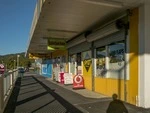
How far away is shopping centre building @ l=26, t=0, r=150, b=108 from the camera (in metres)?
9.63

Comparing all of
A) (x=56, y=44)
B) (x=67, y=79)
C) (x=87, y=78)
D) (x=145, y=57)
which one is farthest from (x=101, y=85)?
(x=67, y=79)

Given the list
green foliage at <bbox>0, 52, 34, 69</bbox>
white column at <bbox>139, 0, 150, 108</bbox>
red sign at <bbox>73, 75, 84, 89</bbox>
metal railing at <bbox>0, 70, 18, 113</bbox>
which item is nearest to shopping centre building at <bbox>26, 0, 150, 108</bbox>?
white column at <bbox>139, 0, 150, 108</bbox>

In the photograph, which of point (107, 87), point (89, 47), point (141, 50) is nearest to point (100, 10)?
point (141, 50)

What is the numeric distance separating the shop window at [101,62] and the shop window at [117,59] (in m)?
0.73

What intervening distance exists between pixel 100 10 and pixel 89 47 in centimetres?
564

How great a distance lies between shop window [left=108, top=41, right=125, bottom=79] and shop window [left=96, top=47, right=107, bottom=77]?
733mm

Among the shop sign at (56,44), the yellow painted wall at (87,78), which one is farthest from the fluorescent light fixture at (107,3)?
the shop sign at (56,44)

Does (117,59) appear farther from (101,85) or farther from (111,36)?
(101,85)

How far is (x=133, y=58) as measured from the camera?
1034 cm

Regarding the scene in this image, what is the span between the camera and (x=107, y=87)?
512 inches

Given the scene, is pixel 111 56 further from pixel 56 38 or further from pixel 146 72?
pixel 56 38

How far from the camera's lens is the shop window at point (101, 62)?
1392cm

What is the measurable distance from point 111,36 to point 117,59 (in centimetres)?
121

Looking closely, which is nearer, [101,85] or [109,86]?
[109,86]
